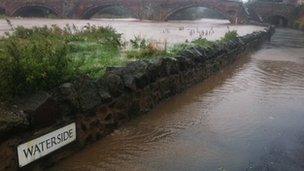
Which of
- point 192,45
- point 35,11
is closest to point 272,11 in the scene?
point 35,11

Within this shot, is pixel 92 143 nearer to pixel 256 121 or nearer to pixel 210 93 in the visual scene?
pixel 256 121

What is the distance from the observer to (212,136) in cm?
756

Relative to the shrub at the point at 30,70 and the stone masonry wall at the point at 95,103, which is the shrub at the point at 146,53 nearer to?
the stone masonry wall at the point at 95,103

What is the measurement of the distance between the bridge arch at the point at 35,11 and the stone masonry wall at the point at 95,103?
47.2 metres

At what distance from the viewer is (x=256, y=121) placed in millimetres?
8672

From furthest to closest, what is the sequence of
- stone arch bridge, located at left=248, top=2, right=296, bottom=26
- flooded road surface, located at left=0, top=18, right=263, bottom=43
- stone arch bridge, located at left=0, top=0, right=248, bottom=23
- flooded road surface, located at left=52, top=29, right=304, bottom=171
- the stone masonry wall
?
stone arch bridge, located at left=248, top=2, right=296, bottom=26 → stone arch bridge, located at left=0, top=0, right=248, bottom=23 → flooded road surface, located at left=0, top=18, right=263, bottom=43 → flooded road surface, located at left=52, top=29, right=304, bottom=171 → the stone masonry wall

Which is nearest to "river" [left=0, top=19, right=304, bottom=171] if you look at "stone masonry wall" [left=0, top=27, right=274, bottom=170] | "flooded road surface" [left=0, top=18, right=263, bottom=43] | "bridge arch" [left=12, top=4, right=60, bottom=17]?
"stone masonry wall" [left=0, top=27, right=274, bottom=170]

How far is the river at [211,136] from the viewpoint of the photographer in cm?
628

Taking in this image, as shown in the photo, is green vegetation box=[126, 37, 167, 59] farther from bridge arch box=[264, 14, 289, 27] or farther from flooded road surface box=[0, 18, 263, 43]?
bridge arch box=[264, 14, 289, 27]

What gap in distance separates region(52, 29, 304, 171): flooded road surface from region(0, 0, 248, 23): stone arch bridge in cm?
4464

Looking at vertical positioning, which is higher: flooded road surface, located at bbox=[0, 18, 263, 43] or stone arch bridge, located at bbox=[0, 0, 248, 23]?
stone arch bridge, located at bbox=[0, 0, 248, 23]

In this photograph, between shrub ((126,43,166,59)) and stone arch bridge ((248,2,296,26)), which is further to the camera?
stone arch bridge ((248,2,296,26))

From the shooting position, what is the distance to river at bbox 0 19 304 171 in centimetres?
628

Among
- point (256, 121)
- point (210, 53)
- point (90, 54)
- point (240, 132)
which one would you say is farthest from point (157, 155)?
point (210, 53)
